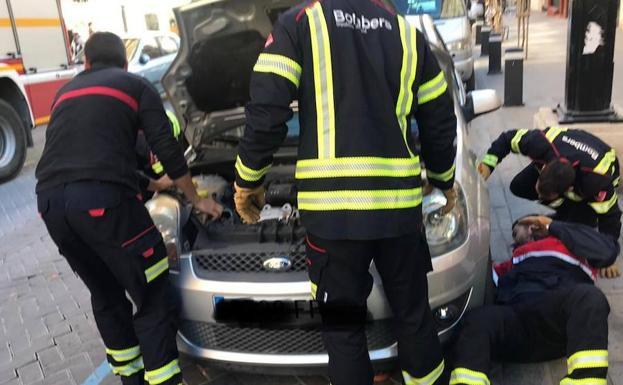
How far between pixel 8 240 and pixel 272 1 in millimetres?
3456

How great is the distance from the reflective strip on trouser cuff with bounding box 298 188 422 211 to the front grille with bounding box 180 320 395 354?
2.11 ft

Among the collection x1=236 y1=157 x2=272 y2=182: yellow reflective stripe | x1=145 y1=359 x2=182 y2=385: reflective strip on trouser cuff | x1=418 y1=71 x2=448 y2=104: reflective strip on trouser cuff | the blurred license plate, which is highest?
x1=418 y1=71 x2=448 y2=104: reflective strip on trouser cuff

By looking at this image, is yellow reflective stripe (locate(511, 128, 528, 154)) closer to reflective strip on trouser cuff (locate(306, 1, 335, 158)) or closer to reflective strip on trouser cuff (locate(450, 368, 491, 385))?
reflective strip on trouser cuff (locate(450, 368, 491, 385))

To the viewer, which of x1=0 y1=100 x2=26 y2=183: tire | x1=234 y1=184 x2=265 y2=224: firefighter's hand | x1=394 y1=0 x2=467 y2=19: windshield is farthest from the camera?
x1=394 y1=0 x2=467 y2=19: windshield

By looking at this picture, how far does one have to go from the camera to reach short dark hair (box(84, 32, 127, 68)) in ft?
9.27

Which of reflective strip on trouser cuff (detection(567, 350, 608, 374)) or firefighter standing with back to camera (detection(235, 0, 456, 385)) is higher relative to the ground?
firefighter standing with back to camera (detection(235, 0, 456, 385))

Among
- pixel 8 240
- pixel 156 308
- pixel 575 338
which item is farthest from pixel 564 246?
pixel 8 240

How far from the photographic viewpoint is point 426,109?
2441 mm

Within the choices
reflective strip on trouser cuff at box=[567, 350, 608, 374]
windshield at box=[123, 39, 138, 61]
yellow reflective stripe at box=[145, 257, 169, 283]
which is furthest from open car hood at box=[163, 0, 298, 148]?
windshield at box=[123, 39, 138, 61]

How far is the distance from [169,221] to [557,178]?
2.25 metres

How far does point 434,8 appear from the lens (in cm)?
1038

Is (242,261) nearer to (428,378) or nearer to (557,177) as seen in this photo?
(428,378)

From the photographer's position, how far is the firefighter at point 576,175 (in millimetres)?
3777

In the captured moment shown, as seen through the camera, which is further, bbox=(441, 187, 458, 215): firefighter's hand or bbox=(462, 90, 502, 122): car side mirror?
bbox=(462, 90, 502, 122): car side mirror
